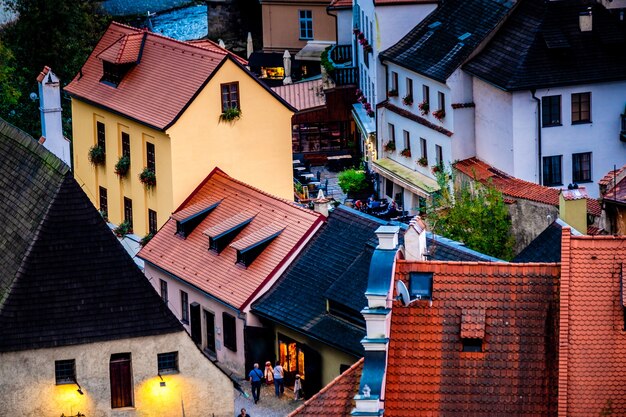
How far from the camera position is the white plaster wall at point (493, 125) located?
330ft

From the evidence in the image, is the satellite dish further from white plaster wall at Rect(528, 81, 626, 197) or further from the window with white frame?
the window with white frame

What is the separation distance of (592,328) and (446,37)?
48747mm

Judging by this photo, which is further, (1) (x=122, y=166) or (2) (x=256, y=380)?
(1) (x=122, y=166)

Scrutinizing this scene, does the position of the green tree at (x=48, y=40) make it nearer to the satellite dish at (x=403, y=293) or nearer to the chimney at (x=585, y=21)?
the chimney at (x=585, y=21)

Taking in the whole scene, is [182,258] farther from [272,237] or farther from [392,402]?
[392,402]

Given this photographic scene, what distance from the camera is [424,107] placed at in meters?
107

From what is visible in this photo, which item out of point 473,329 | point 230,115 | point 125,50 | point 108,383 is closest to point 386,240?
point 473,329

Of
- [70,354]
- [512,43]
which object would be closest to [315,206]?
[512,43]

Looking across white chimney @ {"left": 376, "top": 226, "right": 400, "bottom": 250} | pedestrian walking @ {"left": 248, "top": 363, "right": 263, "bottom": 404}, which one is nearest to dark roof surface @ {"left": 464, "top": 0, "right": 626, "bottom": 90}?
pedestrian walking @ {"left": 248, "top": 363, "right": 263, "bottom": 404}

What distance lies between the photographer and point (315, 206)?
89188mm

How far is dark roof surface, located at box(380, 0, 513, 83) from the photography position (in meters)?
104

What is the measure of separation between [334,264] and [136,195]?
1716cm

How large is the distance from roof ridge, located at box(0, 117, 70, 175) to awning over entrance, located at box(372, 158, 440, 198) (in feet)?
112

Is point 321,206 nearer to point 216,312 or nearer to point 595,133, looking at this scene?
point 216,312
